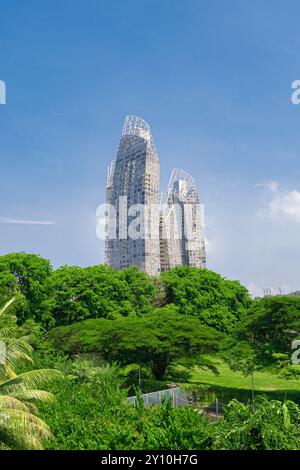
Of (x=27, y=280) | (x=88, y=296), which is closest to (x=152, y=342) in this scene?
(x=88, y=296)

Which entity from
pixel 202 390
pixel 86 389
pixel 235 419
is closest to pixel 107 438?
pixel 235 419

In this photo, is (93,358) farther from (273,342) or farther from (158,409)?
(158,409)

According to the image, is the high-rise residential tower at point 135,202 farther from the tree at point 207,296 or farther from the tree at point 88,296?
the tree at point 88,296

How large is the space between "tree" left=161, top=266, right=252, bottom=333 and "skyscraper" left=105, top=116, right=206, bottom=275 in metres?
27.1

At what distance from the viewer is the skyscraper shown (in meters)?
75.5

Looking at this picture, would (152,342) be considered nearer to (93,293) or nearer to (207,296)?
(93,293)

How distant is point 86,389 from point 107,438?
26.0 ft

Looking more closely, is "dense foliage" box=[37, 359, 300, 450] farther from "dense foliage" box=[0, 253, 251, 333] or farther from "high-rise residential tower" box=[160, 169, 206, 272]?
"high-rise residential tower" box=[160, 169, 206, 272]

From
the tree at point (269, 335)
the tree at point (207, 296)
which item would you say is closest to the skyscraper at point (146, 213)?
the tree at point (207, 296)

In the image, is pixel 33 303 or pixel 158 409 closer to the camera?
pixel 158 409

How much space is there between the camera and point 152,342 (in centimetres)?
2312

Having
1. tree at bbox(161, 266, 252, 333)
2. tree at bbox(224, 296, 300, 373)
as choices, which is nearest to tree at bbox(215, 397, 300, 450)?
tree at bbox(224, 296, 300, 373)
